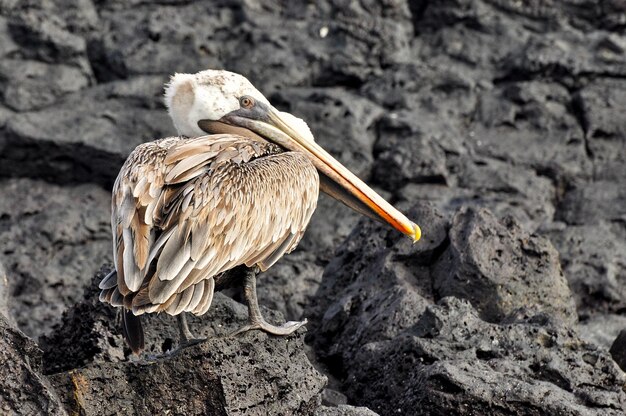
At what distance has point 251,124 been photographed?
8367 mm

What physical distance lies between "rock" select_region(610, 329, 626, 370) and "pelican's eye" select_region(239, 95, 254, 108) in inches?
130

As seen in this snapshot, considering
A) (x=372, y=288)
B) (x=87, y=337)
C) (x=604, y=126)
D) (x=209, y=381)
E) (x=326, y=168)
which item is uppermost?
(x=326, y=168)

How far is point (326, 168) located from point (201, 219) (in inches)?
57.9

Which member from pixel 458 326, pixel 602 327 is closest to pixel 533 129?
pixel 602 327

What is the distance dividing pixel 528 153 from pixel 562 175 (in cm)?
46

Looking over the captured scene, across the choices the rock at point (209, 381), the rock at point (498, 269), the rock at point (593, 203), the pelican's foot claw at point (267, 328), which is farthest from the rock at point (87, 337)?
the rock at point (593, 203)

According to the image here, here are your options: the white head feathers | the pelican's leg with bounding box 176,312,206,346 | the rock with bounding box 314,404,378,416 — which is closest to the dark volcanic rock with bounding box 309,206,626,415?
the rock with bounding box 314,404,378,416

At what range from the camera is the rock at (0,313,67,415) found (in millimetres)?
6172

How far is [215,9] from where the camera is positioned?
1443 cm

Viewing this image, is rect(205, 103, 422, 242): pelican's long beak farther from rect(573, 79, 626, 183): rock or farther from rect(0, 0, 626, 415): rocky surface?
rect(573, 79, 626, 183): rock

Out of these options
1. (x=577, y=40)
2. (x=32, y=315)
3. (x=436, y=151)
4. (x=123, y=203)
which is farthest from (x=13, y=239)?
(x=577, y=40)

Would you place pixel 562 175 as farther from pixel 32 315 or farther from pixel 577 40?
pixel 32 315

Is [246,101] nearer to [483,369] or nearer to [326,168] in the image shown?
[326,168]

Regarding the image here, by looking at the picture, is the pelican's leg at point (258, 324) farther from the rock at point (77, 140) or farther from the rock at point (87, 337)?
the rock at point (77, 140)
